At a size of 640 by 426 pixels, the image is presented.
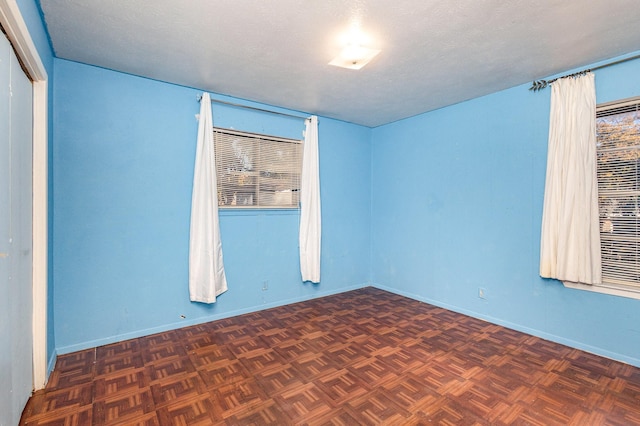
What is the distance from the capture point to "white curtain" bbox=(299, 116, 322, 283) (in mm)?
4008

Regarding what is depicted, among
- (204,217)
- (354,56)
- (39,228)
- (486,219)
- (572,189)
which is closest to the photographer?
(39,228)

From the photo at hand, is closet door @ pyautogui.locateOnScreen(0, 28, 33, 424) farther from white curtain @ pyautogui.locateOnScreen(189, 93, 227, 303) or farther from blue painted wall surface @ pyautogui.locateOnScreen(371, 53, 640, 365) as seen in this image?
blue painted wall surface @ pyautogui.locateOnScreen(371, 53, 640, 365)

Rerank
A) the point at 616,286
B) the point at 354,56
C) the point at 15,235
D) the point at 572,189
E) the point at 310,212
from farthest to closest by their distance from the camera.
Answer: the point at 310,212 < the point at 572,189 < the point at 616,286 < the point at 354,56 < the point at 15,235


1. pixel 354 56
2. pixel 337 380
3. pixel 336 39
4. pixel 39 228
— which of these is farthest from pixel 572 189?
pixel 39 228

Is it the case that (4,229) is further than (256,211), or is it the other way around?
(256,211)

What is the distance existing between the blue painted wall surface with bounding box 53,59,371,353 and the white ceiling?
0.30 m

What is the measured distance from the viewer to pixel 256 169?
3707 millimetres

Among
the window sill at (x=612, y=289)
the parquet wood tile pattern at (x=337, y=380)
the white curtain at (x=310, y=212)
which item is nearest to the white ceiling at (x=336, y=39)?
the white curtain at (x=310, y=212)

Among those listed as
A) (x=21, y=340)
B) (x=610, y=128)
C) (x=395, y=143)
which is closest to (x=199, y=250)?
(x=21, y=340)

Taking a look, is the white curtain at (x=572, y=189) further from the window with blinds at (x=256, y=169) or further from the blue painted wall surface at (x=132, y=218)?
the blue painted wall surface at (x=132, y=218)

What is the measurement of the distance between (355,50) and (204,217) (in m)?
2.21

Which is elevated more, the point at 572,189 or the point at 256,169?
the point at 256,169

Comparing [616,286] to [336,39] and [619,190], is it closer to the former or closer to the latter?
[619,190]

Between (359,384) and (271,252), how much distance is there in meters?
2.05
